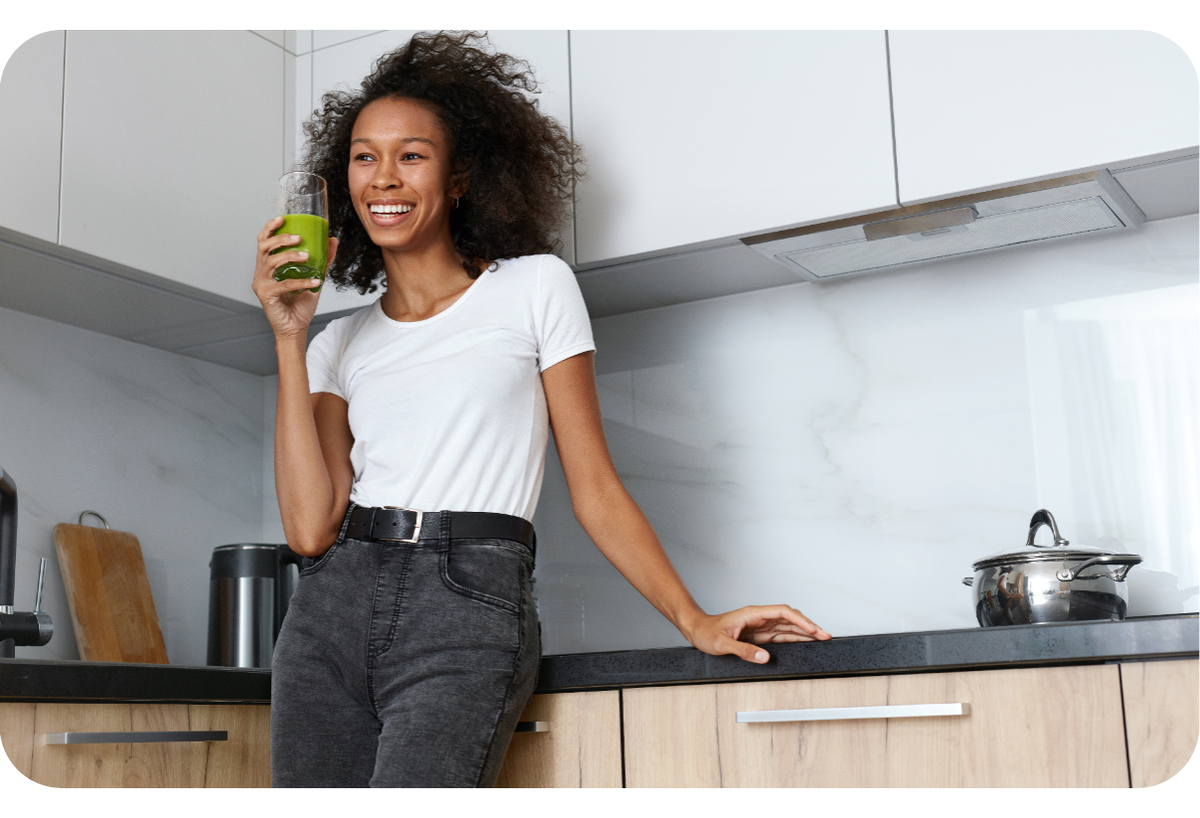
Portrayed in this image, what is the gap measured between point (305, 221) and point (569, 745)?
0.65 meters

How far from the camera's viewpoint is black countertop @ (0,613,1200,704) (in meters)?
1.00

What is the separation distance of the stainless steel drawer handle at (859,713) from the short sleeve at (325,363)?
628 millimetres

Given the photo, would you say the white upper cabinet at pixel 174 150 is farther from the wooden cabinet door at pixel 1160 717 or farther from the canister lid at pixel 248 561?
the wooden cabinet door at pixel 1160 717

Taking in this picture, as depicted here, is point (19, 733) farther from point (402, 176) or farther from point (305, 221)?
point (402, 176)

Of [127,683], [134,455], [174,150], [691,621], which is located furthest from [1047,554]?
[134,455]

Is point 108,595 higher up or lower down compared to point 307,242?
lower down

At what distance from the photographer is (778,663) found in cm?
113

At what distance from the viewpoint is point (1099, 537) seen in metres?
1.55

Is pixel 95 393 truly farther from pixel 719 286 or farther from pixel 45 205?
pixel 719 286

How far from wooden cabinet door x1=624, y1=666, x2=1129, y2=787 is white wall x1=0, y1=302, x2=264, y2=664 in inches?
41.2

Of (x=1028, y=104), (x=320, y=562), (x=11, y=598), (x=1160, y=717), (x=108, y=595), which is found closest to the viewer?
(x=1160, y=717)

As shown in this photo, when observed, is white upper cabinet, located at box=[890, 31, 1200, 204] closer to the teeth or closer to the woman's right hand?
the teeth

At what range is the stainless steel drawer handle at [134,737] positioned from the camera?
116 centimetres

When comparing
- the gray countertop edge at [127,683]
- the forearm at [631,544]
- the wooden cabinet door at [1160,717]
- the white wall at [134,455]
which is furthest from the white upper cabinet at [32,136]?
the wooden cabinet door at [1160,717]
